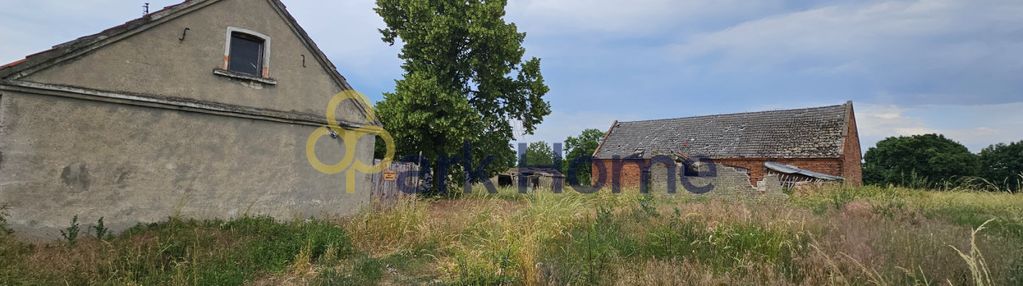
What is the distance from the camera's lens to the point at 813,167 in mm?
23062

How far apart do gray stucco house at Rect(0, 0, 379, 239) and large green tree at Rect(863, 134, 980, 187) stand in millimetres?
40875

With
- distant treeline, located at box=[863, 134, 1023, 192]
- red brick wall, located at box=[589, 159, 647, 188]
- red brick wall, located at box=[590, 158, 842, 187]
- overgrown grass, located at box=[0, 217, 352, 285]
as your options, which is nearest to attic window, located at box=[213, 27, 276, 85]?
overgrown grass, located at box=[0, 217, 352, 285]

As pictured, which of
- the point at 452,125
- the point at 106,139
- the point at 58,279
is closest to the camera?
the point at 58,279

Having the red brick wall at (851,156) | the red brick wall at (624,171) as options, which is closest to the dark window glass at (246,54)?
the red brick wall at (624,171)

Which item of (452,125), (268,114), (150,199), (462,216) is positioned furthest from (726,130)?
(150,199)

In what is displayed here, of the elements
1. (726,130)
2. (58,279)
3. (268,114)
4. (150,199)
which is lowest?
(58,279)

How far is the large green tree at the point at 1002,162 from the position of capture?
39469 mm

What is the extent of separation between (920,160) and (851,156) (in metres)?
20.9

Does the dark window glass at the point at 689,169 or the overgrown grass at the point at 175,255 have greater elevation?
the dark window glass at the point at 689,169

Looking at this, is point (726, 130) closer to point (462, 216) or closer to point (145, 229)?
point (462, 216)

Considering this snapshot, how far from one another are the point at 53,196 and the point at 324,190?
166 inches

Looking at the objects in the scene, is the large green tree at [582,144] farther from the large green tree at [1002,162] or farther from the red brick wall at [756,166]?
the large green tree at [1002,162]

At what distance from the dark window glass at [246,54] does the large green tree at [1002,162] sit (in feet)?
177

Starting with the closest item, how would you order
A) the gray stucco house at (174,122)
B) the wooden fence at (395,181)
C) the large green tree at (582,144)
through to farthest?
1. the gray stucco house at (174,122)
2. the wooden fence at (395,181)
3. the large green tree at (582,144)
